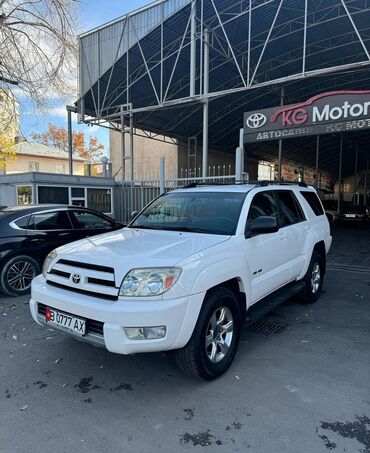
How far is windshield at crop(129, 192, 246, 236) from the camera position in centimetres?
391

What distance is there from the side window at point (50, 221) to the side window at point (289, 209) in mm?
4239

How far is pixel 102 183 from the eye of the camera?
13.1 m

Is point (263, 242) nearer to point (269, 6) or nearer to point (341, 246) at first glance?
point (341, 246)

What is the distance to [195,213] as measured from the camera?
4258mm

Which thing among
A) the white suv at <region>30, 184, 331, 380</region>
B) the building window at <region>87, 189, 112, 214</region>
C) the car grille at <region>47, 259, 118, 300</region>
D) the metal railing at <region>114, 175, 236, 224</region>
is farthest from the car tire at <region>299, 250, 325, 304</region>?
the building window at <region>87, 189, 112, 214</region>

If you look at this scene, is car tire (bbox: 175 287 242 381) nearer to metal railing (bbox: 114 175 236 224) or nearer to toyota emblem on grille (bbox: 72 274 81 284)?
toyota emblem on grille (bbox: 72 274 81 284)

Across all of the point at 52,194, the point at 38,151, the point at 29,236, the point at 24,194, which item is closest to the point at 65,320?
the point at 29,236

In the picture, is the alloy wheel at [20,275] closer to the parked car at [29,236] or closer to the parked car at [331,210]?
the parked car at [29,236]

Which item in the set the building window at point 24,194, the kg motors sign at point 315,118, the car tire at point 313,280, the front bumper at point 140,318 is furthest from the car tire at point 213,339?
the building window at point 24,194

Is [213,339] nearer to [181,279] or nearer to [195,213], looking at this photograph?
[181,279]

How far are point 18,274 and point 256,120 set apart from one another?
691 cm

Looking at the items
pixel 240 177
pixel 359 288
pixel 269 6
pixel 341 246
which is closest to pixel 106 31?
pixel 269 6

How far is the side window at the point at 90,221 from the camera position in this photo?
23.5 ft

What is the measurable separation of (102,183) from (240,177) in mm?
6384
